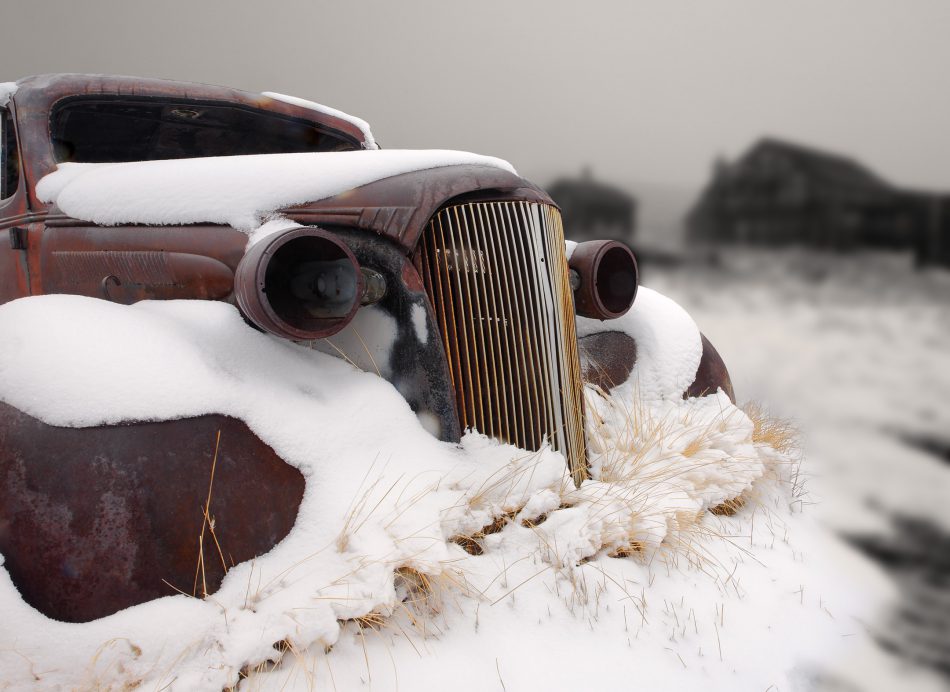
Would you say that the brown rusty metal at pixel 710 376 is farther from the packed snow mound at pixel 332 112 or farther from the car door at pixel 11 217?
the car door at pixel 11 217

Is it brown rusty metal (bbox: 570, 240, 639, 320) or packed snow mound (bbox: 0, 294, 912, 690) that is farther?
brown rusty metal (bbox: 570, 240, 639, 320)

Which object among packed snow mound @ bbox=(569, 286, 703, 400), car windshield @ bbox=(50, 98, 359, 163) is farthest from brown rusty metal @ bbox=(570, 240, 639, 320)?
car windshield @ bbox=(50, 98, 359, 163)

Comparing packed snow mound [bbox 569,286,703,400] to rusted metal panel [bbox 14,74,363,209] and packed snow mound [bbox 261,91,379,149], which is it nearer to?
packed snow mound [bbox 261,91,379,149]

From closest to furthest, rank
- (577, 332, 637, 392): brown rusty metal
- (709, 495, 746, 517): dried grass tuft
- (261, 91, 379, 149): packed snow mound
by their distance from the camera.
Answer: (709, 495, 746, 517): dried grass tuft, (577, 332, 637, 392): brown rusty metal, (261, 91, 379, 149): packed snow mound

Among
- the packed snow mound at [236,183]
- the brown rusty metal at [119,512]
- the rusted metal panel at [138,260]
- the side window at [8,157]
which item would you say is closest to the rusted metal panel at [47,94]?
the side window at [8,157]

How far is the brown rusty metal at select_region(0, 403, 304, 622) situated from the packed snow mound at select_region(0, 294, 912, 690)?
0.04 meters

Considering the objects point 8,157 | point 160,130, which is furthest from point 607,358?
point 8,157

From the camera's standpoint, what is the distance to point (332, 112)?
3654 millimetres

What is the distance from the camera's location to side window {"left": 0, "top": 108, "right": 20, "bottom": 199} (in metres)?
3.05

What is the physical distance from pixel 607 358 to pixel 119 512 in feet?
6.73

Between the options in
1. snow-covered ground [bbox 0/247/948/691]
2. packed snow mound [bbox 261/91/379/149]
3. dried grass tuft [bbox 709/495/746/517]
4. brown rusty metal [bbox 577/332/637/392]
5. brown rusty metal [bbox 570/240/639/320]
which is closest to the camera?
snow-covered ground [bbox 0/247/948/691]

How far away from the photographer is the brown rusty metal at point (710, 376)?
3102mm

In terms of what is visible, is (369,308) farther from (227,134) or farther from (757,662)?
(227,134)

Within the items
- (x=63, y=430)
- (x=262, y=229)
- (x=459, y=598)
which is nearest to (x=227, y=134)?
(x=262, y=229)
